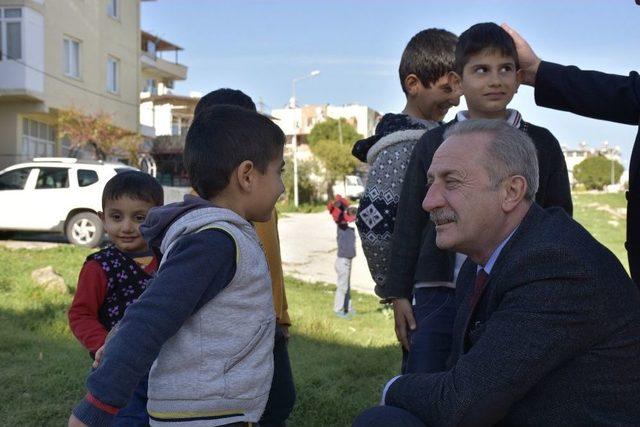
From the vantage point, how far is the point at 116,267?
327cm

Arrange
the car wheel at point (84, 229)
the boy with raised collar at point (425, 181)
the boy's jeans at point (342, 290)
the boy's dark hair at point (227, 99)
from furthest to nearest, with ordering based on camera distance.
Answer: the car wheel at point (84, 229) → the boy's jeans at point (342, 290) → the boy's dark hair at point (227, 99) → the boy with raised collar at point (425, 181)

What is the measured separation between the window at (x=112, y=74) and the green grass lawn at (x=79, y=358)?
19.8 metres

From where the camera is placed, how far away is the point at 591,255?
212cm

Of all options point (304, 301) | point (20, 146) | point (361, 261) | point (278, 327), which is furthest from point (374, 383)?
point (20, 146)

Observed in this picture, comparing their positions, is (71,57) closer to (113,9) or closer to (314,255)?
(113,9)

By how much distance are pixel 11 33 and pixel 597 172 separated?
9065 cm

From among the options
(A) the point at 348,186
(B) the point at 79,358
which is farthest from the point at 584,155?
(B) the point at 79,358

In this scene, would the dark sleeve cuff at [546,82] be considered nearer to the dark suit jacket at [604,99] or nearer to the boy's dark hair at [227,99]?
the dark suit jacket at [604,99]

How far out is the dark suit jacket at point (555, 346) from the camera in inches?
81.4

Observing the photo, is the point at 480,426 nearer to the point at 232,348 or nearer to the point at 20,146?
the point at 232,348

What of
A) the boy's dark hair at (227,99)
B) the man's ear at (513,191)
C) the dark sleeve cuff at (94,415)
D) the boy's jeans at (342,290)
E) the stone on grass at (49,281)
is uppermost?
the boy's dark hair at (227,99)

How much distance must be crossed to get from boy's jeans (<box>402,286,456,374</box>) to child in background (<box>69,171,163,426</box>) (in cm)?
114

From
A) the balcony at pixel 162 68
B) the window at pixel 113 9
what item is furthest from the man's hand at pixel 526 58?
the balcony at pixel 162 68

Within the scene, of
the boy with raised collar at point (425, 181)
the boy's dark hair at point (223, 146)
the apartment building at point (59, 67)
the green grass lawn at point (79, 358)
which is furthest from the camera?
the apartment building at point (59, 67)
